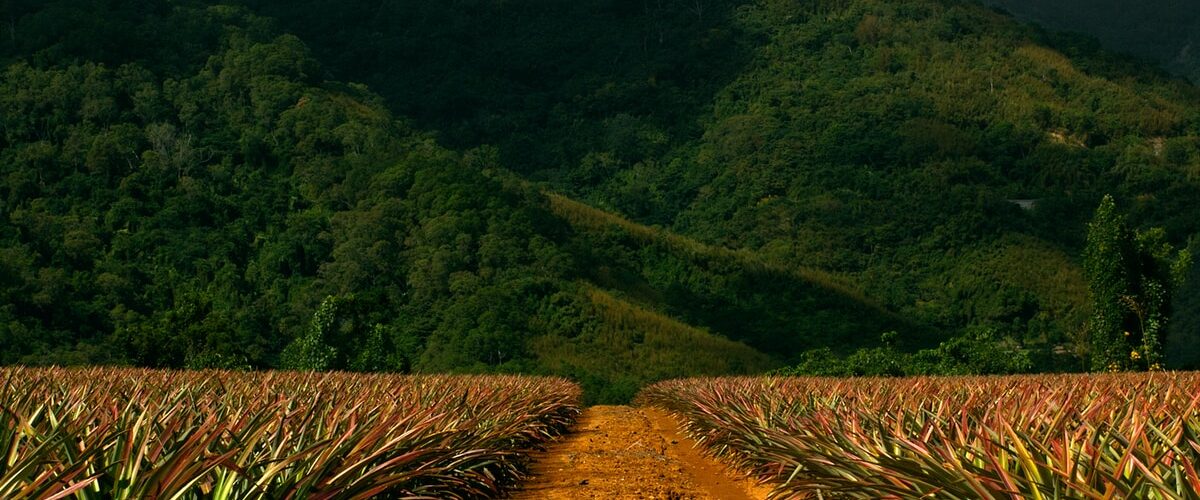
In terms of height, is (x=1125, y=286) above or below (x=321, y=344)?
above

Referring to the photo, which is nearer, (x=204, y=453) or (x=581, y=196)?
(x=204, y=453)

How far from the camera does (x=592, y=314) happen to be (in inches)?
2714

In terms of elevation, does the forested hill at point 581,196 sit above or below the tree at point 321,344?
below

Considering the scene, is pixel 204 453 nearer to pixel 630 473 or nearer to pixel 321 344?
pixel 630 473

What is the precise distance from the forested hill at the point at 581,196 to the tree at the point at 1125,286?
372 centimetres

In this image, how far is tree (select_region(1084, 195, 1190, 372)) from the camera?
32875 millimetres

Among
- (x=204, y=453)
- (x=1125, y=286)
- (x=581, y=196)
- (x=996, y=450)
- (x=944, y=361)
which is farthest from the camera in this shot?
(x=581, y=196)

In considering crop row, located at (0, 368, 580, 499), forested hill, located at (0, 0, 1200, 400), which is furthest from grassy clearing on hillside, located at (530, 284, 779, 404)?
crop row, located at (0, 368, 580, 499)

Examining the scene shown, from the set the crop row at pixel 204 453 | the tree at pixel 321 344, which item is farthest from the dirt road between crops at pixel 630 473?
the tree at pixel 321 344

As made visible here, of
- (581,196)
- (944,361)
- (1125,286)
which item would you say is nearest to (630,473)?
(1125,286)

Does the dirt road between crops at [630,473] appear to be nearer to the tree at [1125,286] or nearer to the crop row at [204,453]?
the crop row at [204,453]

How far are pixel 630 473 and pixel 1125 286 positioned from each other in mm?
28918

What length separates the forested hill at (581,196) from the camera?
60.0 metres

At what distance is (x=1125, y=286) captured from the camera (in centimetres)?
3309
